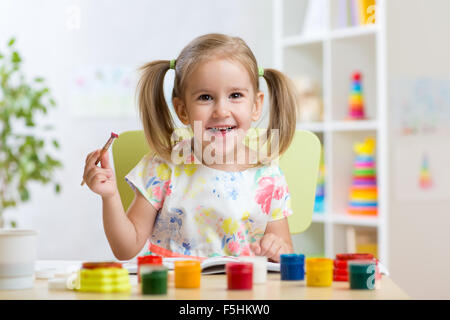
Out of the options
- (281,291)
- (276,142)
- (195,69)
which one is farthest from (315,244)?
(281,291)

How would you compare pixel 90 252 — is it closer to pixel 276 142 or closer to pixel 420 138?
pixel 420 138

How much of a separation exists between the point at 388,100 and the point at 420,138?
0.23m

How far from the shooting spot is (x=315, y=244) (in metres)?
3.01

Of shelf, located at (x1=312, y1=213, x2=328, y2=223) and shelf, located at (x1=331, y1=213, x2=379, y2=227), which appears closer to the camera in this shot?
shelf, located at (x1=331, y1=213, x2=379, y2=227)

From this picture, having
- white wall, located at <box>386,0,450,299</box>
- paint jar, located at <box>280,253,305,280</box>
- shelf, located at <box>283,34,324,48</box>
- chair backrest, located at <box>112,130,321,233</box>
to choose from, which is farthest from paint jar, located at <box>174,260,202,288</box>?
shelf, located at <box>283,34,324,48</box>

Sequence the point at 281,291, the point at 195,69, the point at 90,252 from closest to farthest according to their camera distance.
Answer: the point at 281,291 < the point at 195,69 < the point at 90,252

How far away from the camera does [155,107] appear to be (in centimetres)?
127

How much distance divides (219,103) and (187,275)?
0.55 meters

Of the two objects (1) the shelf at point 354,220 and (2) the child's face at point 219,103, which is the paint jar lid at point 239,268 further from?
(1) the shelf at point 354,220

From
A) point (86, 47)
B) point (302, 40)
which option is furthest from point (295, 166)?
point (86, 47)

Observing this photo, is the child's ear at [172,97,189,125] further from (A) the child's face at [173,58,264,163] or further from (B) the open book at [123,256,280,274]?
(B) the open book at [123,256,280,274]

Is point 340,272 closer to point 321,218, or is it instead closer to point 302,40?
point 321,218

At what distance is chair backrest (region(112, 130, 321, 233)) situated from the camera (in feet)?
4.26

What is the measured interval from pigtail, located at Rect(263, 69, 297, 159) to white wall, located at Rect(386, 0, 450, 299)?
1363 mm
